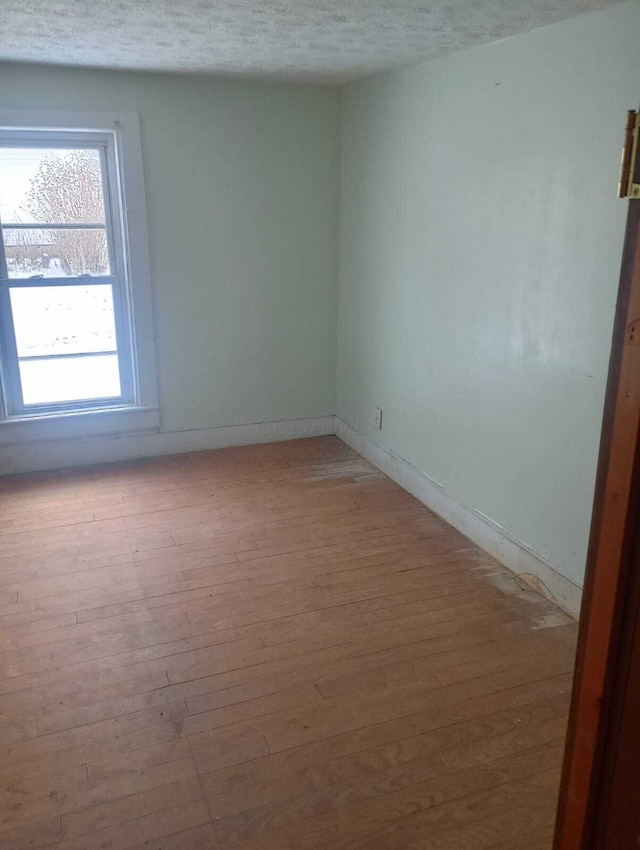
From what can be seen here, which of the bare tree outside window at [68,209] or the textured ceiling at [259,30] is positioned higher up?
the textured ceiling at [259,30]

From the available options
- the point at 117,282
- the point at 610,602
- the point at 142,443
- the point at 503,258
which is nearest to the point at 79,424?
the point at 142,443

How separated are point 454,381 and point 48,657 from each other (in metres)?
2.06

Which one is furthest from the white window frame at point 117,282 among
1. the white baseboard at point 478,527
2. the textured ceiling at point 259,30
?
the white baseboard at point 478,527

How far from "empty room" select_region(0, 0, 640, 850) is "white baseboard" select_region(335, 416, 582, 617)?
0.02 m

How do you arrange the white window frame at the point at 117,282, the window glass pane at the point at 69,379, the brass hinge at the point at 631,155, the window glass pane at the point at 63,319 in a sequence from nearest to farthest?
the brass hinge at the point at 631,155 < the white window frame at the point at 117,282 < the window glass pane at the point at 63,319 < the window glass pane at the point at 69,379

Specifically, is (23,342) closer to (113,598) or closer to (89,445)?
(89,445)

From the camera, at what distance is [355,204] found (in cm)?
401

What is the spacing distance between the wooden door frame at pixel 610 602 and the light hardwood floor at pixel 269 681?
65cm

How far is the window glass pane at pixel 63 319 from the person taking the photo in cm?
377

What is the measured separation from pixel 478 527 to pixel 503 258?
121 centimetres

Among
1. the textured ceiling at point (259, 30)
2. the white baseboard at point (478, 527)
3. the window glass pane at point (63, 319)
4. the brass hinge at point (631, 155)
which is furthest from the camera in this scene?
the window glass pane at point (63, 319)

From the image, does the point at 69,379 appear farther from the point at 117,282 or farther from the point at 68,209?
the point at 68,209

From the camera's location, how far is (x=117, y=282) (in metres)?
3.90

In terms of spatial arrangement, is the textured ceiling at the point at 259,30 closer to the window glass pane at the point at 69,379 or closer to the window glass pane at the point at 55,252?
the window glass pane at the point at 55,252
